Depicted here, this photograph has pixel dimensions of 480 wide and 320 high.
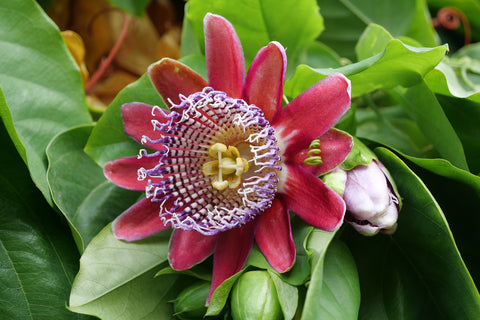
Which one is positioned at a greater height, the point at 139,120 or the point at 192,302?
the point at 139,120

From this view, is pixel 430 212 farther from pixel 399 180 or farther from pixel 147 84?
pixel 147 84

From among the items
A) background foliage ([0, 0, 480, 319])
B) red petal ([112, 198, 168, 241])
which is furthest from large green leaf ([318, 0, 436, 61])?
red petal ([112, 198, 168, 241])

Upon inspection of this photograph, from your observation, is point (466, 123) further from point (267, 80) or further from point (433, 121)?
point (267, 80)

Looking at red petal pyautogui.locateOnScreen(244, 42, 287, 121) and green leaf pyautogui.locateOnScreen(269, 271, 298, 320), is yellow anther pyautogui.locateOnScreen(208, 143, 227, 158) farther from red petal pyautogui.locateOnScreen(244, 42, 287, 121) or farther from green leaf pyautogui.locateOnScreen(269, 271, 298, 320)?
green leaf pyautogui.locateOnScreen(269, 271, 298, 320)

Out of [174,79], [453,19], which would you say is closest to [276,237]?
[174,79]

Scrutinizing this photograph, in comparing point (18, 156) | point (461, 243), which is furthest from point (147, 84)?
point (461, 243)
